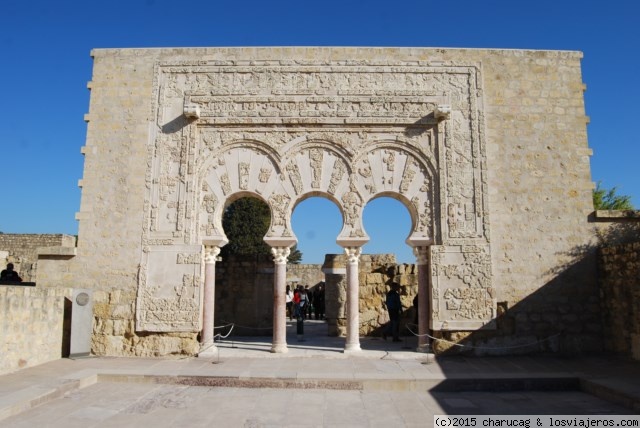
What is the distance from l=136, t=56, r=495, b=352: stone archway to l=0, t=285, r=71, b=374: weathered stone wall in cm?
134

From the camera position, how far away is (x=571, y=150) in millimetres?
9438

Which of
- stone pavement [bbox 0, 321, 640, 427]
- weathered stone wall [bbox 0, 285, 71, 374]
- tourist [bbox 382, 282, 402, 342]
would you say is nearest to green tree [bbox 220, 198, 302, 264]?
tourist [bbox 382, 282, 402, 342]

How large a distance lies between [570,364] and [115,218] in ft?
27.1

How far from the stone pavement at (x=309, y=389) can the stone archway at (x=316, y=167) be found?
1067 mm

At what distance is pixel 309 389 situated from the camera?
22.6ft

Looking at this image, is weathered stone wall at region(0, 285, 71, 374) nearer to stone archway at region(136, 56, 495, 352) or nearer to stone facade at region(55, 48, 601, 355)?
stone facade at region(55, 48, 601, 355)

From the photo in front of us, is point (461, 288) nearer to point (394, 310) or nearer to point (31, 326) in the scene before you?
point (394, 310)

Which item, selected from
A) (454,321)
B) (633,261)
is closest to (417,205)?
(454,321)

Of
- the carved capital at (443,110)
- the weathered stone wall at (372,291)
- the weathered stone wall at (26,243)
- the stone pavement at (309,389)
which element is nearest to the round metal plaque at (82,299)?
the stone pavement at (309,389)

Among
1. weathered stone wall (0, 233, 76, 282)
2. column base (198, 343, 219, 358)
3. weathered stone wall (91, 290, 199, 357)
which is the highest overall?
weathered stone wall (0, 233, 76, 282)

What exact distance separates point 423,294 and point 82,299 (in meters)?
6.17

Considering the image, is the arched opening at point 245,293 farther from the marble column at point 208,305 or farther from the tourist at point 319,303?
the tourist at point 319,303

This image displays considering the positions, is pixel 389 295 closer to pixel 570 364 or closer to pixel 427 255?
pixel 427 255

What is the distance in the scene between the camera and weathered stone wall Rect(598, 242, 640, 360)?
7930 millimetres
